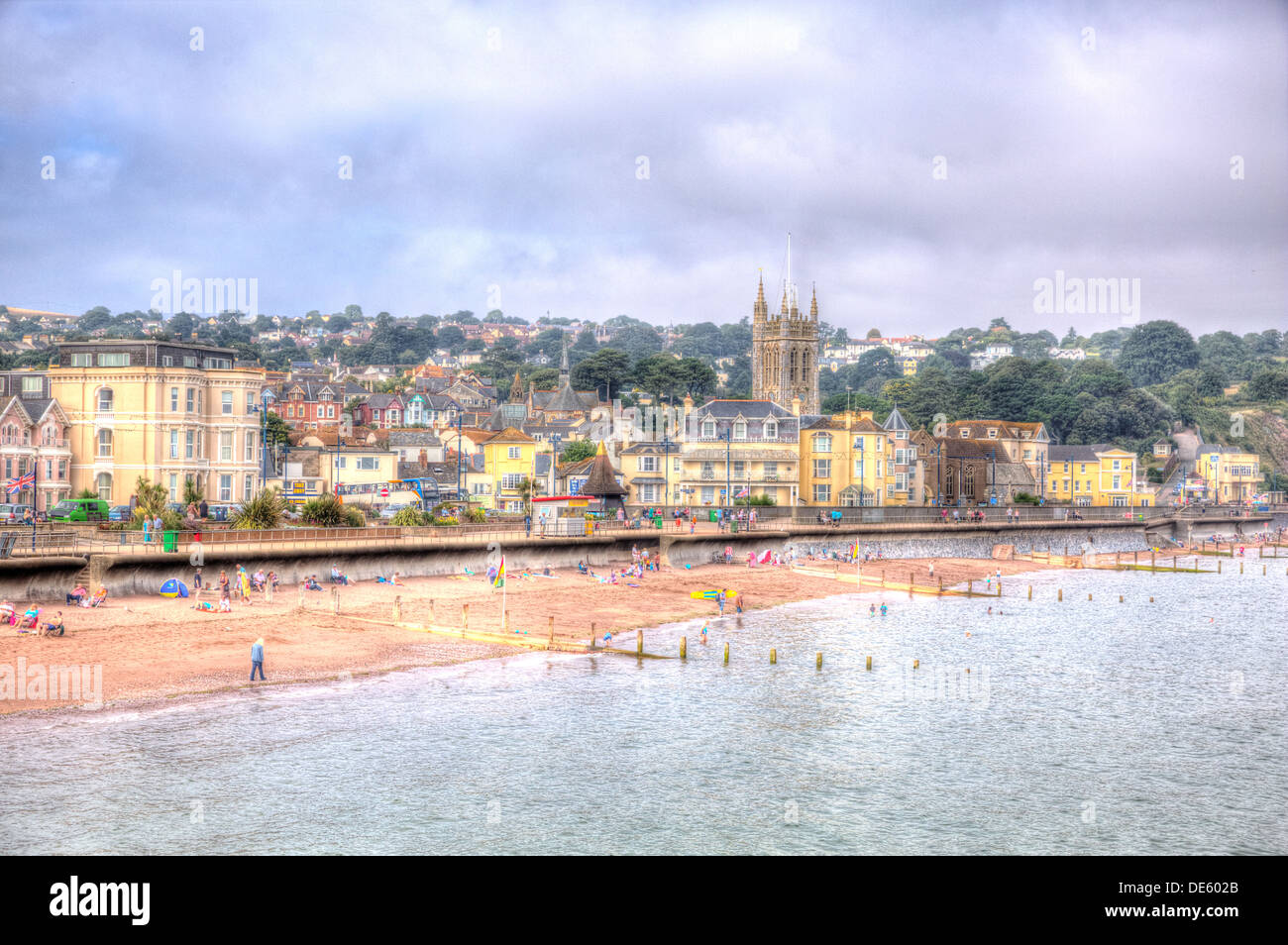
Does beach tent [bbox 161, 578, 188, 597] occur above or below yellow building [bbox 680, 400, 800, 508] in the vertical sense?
below

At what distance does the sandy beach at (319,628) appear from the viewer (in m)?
33.4

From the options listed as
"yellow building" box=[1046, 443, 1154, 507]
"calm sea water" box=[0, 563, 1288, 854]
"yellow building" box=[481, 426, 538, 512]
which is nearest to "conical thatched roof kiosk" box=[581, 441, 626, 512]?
"yellow building" box=[481, 426, 538, 512]

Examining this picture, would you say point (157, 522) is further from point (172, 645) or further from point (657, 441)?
point (657, 441)


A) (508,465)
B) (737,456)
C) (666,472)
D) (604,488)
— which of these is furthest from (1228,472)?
(604,488)

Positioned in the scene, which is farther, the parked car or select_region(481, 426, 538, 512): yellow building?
select_region(481, 426, 538, 512): yellow building

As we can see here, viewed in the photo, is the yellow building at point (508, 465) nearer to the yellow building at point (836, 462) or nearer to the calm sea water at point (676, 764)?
the yellow building at point (836, 462)

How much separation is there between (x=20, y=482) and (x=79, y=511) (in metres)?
4.99

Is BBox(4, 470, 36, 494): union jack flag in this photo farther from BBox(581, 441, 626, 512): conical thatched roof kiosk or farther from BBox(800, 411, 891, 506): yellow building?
BBox(800, 411, 891, 506): yellow building

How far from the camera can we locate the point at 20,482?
48.7 m

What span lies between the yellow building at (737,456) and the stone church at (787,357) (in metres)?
62.0

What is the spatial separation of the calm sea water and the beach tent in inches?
556

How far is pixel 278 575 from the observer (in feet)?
162

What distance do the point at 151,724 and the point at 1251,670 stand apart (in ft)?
136

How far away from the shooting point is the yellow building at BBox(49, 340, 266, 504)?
198 feet
